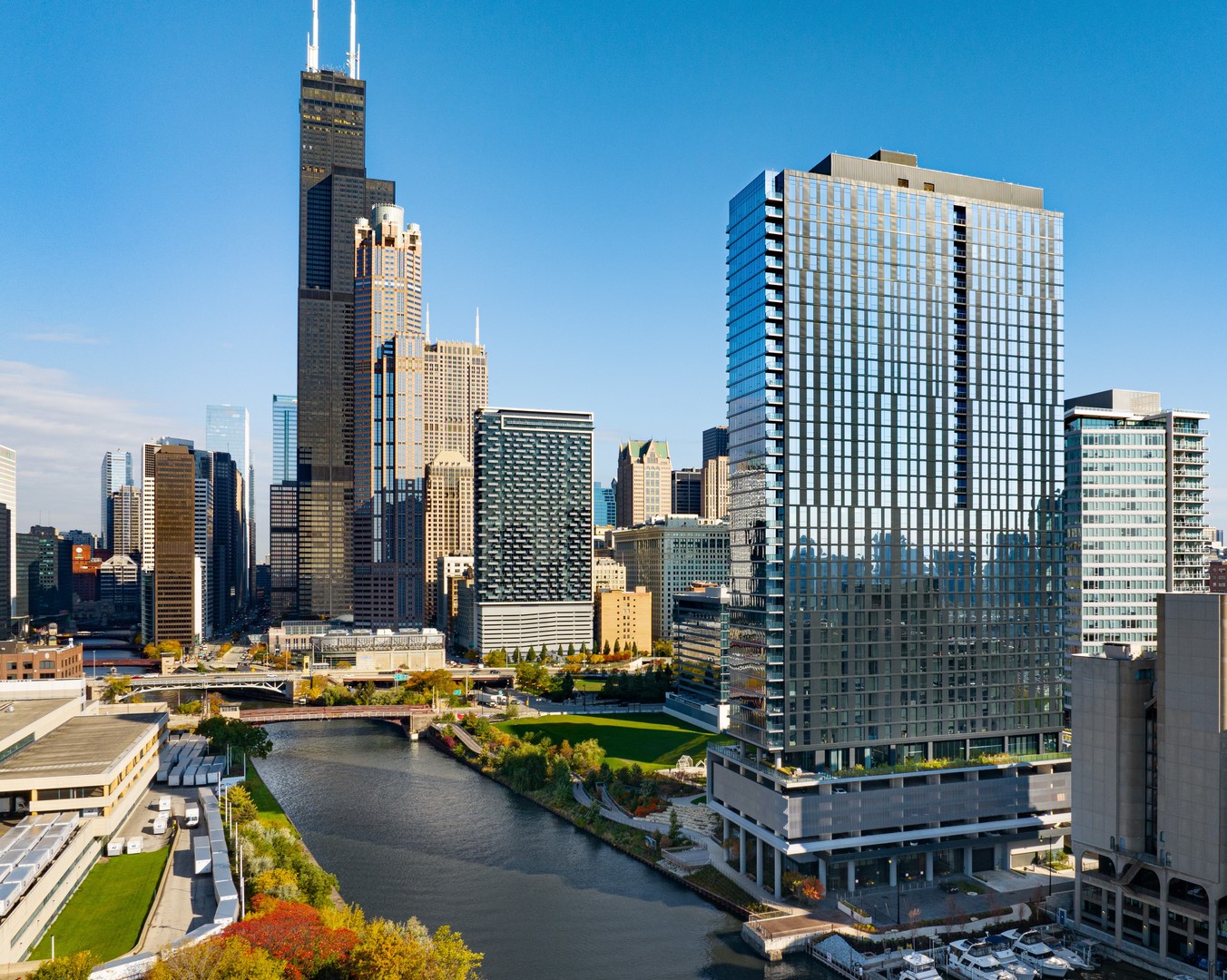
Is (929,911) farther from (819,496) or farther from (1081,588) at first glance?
(1081,588)

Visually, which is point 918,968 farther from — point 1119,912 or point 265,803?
point 265,803

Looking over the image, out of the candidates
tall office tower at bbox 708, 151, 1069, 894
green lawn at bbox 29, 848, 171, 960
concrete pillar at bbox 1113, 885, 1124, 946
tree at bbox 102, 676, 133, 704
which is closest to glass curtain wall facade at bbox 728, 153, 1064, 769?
tall office tower at bbox 708, 151, 1069, 894

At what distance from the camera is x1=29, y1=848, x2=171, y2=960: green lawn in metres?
55.4

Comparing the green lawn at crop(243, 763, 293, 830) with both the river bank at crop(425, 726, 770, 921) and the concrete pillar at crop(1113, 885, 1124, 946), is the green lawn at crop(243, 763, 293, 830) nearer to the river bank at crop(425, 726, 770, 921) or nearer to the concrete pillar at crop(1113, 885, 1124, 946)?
the river bank at crop(425, 726, 770, 921)

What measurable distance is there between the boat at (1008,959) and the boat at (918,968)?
13.0 ft

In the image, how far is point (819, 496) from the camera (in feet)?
247

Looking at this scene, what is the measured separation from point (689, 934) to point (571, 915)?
8895 mm

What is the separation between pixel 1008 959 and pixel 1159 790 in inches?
565

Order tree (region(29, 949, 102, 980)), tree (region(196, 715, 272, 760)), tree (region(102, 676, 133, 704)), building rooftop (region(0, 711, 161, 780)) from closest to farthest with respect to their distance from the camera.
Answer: tree (region(29, 949, 102, 980)) → building rooftop (region(0, 711, 161, 780)) → tree (region(196, 715, 272, 760)) → tree (region(102, 676, 133, 704))

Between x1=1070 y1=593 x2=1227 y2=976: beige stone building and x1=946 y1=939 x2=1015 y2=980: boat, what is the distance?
29.4 feet

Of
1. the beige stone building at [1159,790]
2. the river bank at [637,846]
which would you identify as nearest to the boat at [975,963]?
the beige stone building at [1159,790]

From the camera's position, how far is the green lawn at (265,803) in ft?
294

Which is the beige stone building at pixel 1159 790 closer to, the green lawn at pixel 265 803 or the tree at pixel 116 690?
the green lawn at pixel 265 803

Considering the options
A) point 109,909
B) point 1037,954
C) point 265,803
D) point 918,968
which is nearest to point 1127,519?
point 1037,954
